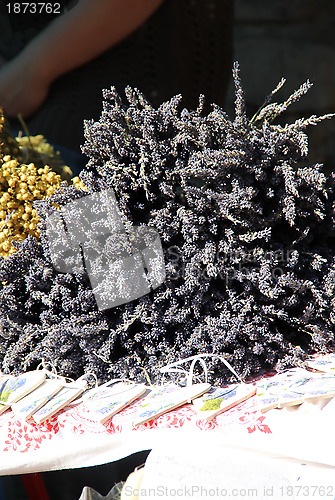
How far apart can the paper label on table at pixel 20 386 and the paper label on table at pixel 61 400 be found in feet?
0.14

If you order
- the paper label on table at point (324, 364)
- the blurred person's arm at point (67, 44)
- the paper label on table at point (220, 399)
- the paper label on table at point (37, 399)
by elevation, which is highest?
the blurred person's arm at point (67, 44)

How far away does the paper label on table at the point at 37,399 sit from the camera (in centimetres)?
71

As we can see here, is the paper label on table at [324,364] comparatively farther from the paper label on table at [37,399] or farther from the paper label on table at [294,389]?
the paper label on table at [37,399]

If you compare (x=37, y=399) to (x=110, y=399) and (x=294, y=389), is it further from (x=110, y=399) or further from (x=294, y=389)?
(x=294, y=389)

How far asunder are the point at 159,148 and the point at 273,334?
1.15ft

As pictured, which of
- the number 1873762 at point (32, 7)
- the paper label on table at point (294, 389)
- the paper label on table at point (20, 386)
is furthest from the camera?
the number 1873762 at point (32, 7)

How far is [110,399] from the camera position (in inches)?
27.6

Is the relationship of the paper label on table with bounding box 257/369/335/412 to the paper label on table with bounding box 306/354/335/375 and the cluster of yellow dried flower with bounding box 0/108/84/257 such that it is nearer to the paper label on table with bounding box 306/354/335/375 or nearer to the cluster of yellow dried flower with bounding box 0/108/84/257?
the paper label on table with bounding box 306/354/335/375

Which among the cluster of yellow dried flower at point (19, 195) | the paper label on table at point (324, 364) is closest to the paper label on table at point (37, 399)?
the cluster of yellow dried flower at point (19, 195)

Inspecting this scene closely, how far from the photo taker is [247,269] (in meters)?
0.72

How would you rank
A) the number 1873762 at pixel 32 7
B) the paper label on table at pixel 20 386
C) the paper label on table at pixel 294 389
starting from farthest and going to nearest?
the number 1873762 at pixel 32 7 < the paper label on table at pixel 20 386 < the paper label on table at pixel 294 389

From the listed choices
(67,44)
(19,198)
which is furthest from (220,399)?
(67,44)

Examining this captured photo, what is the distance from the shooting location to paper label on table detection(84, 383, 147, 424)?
682 millimetres

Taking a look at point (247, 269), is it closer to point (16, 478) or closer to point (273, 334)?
point (273, 334)
